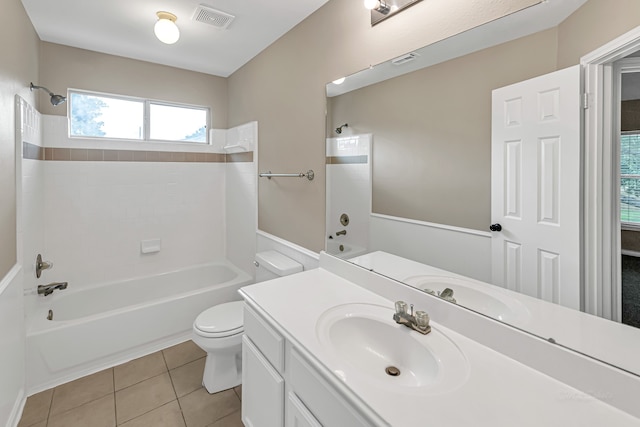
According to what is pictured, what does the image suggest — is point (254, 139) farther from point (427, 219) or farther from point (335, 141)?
point (427, 219)

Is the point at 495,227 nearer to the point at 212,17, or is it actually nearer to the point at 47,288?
the point at 212,17

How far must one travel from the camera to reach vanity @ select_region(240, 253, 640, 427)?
0.72 meters

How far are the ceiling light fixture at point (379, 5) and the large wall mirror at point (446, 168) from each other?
264mm

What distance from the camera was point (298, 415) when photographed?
102 centimetres

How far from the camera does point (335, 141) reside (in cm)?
181

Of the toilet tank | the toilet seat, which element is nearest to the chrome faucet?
the toilet seat

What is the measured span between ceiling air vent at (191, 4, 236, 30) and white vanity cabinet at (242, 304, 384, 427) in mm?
1920

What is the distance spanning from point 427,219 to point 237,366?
1.66m

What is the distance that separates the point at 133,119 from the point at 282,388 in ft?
9.72

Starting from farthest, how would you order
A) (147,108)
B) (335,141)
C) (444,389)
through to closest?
(147,108) < (335,141) < (444,389)

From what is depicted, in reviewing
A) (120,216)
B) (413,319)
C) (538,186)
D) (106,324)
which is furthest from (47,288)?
(538,186)

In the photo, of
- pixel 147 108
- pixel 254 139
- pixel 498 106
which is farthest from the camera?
pixel 147 108

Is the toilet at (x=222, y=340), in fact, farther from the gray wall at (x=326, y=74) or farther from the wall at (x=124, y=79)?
the wall at (x=124, y=79)

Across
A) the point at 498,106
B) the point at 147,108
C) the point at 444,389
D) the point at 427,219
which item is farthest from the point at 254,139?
the point at 444,389
